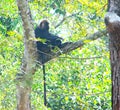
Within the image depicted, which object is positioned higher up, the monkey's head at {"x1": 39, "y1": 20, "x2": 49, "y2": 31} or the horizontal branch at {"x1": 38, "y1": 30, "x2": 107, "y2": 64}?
the monkey's head at {"x1": 39, "y1": 20, "x2": 49, "y2": 31}

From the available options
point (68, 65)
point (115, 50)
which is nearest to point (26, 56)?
point (68, 65)

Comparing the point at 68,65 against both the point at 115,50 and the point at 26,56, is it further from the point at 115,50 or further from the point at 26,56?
the point at 115,50

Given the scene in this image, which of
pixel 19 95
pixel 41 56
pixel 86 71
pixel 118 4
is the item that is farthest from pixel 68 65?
pixel 118 4

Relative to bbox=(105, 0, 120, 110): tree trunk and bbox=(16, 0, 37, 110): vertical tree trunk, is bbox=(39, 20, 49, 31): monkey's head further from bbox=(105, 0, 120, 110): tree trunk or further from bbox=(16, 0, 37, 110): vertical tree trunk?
bbox=(105, 0, 120, 110): tree trunk

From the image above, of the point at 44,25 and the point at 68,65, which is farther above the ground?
the point at 44,25

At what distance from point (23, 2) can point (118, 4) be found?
1.52 m

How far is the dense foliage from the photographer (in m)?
4.00

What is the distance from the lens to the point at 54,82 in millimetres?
5504

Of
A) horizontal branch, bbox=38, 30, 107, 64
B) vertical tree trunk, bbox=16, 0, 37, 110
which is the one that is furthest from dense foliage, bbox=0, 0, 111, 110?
vertical tree trunk, bbox=16, 0, 37, 110

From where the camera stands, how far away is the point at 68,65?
461cm

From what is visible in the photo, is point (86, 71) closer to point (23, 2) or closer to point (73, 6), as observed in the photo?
point (73, 6)

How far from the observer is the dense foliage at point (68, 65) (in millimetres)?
4000

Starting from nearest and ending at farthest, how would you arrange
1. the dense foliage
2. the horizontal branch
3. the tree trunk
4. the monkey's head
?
the tree trunk < the horizontal branch < the dense foliage < the monkey's head

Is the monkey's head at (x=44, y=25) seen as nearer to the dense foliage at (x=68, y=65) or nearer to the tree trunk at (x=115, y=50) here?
the dense foliage at (x=68, y=65)
